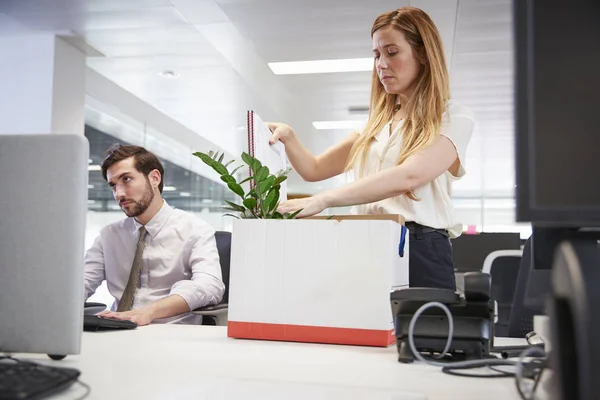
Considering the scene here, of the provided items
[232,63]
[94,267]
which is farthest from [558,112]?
[232,63]

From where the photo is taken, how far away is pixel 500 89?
561cm

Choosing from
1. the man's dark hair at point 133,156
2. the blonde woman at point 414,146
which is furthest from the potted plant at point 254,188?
the man's dark hair at point 133,156

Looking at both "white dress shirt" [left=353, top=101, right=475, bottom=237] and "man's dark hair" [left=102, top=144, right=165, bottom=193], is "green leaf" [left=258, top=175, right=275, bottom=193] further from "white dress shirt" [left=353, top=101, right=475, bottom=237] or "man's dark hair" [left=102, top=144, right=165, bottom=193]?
"man's dark hair" [left=102, top=144, right=165, bottom=193]

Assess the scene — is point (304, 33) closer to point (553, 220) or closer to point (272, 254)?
point (272, 254)

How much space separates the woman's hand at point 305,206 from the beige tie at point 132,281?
0.97m

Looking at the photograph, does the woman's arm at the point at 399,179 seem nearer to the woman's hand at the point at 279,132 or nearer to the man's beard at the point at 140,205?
the woman's hand at the point at 279,132

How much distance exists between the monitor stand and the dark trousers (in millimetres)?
909

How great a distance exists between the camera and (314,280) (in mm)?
1062

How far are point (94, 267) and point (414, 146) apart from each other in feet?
4.20

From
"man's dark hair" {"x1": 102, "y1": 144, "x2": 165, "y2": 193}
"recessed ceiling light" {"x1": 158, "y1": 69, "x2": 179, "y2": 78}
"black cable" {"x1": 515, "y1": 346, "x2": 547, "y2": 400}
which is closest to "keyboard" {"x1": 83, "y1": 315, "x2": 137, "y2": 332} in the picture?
"black cable" {"x1": 515, "y1": 346, "x2": 547, "y2": 400}

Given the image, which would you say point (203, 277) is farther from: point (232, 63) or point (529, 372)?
point (232, 63)

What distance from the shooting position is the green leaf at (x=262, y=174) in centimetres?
108

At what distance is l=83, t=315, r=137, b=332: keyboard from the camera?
1.17 metres

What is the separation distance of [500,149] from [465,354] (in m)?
8.01
